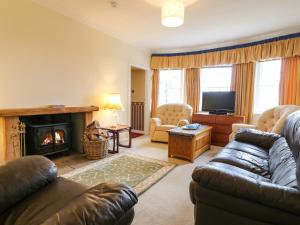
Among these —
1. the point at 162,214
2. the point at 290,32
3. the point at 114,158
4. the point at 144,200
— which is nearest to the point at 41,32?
the point at 114,158

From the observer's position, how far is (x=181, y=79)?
5527 mm

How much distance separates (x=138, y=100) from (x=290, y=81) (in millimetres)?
3792

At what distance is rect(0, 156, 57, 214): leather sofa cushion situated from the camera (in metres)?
1.13

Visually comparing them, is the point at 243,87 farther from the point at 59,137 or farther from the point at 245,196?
the point at 59,137

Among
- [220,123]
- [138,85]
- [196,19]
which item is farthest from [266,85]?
[138,85]

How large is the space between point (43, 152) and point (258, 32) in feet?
15.5

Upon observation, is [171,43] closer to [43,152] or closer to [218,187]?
[43,152]

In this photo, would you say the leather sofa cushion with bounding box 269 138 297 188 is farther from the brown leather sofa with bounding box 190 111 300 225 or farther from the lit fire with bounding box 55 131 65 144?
the lit fire with bounding box 55 131 65 144

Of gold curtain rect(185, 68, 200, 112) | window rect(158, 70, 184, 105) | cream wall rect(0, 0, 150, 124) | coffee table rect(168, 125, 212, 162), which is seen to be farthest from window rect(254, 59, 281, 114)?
cream wall rect(0, 0, 150, 124)

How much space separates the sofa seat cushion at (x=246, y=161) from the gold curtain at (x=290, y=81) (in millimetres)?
2394

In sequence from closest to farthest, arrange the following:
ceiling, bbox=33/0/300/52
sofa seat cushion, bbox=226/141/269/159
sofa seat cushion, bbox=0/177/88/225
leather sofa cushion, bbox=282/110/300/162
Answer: sofa seat cushion, bbox=0/177/88/225 < leather sofa cushion, bbox=282/110/300/162 < sofa seat cushion, bbox=226/141/269/159 < ceiling, bbox=33/0/300/52

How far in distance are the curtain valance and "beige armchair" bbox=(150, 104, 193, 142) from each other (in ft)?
4.02

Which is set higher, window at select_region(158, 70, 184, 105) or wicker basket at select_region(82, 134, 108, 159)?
window at select_region(158, 70, 184, 105)

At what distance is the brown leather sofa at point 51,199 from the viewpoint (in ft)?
2.60
